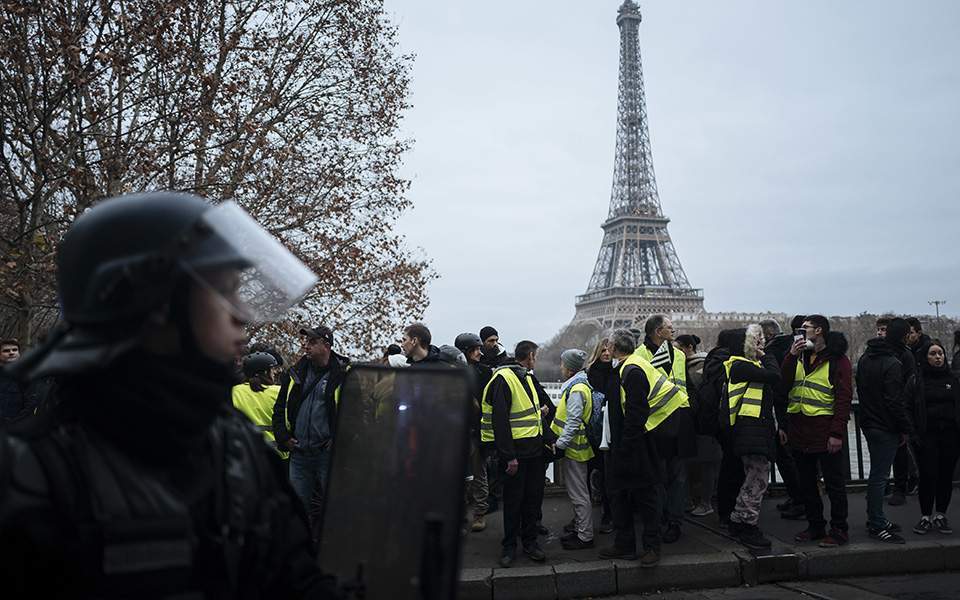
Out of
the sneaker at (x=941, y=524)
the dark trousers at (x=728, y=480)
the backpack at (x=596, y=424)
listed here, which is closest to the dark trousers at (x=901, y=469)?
the sneaker at (x=941, y=524)

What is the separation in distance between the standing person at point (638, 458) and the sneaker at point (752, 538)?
792 mm

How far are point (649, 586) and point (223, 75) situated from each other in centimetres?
1009

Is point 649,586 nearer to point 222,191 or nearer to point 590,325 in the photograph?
point 222,191

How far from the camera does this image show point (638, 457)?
6996mm

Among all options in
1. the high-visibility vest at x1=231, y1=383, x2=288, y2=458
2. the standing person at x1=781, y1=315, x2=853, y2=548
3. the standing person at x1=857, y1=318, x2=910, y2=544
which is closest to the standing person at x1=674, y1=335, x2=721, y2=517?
the standing person at x1=781, y1=315, x2=853, y2=548

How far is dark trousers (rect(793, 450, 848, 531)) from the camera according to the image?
7.15m

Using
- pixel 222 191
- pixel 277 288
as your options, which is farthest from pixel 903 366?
pixel 222 191

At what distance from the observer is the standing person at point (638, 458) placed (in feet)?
22.7

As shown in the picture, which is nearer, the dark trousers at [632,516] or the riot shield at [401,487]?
the riot shield at [401,487]

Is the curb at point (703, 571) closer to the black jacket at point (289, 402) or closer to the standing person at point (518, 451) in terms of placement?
the standing person at point (518, 451)

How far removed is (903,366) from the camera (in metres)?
7.99

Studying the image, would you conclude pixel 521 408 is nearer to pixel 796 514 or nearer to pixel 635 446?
pixel 635 446

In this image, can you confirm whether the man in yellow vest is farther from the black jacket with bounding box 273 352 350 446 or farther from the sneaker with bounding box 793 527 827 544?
the black jacket with bounding box 273 352 350 446

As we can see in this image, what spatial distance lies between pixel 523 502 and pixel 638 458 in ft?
3.74
